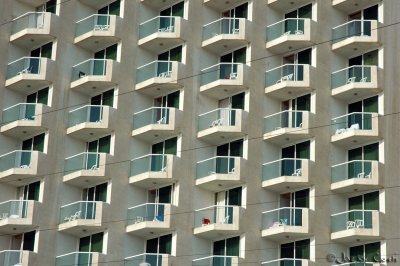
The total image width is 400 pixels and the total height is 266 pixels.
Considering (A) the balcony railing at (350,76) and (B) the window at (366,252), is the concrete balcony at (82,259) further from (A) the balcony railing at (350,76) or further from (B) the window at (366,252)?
(A) the balcony railing at (350,76)

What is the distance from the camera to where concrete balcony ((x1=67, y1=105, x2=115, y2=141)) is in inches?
3504

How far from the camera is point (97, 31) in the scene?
300ft

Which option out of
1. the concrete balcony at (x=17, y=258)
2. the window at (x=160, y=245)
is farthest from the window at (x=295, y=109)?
the concrete balcony at (x=17, y=258)

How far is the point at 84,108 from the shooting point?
90250 millimetres

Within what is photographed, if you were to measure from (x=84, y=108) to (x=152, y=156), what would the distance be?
5897 millimetres

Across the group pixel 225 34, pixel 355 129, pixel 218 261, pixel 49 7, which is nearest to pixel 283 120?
pixel 355 129

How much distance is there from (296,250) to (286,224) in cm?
183

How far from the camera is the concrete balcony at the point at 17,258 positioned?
8638 centimetres

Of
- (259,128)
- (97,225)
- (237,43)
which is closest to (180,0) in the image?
(237,43)

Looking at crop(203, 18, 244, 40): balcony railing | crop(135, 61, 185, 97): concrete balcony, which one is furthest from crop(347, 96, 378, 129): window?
crop(135, 61, 185, 97): concrete balcony

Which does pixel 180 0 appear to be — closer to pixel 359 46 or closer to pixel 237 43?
pixel 237 43

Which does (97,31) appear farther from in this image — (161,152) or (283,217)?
(283,217)

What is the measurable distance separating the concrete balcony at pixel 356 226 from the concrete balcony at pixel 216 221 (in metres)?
6.01

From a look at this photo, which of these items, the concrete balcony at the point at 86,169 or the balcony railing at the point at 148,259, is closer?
the balcony railing at the point at 148,259
